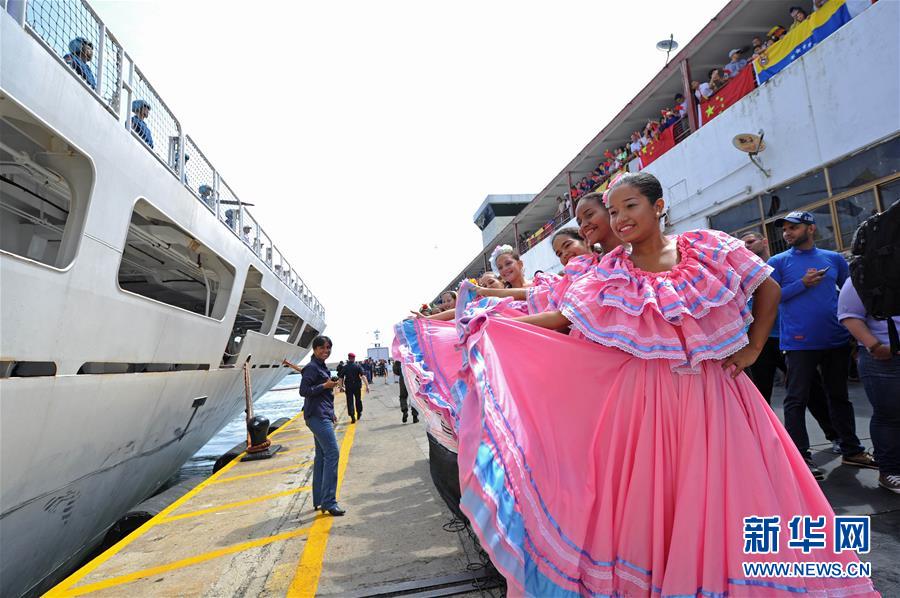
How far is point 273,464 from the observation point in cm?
750

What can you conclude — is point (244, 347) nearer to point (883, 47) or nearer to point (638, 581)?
point (638, 581)

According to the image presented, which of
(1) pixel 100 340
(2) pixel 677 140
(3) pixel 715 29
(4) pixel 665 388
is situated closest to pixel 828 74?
(3) pixel 715 29

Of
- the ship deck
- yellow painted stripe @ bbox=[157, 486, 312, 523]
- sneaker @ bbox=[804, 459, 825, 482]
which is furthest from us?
yellow painted stripe @ bbox=[157, 486, 312, 523]

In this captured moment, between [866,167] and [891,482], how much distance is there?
6021mm

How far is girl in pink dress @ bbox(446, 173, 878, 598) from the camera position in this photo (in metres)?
1.60

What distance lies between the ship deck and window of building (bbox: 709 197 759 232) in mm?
4201

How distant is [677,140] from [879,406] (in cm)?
990

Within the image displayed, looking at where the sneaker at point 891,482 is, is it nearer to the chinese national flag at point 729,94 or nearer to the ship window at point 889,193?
the ship window at point 889,193

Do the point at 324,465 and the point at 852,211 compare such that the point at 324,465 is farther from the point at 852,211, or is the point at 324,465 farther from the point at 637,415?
the point at 852,211

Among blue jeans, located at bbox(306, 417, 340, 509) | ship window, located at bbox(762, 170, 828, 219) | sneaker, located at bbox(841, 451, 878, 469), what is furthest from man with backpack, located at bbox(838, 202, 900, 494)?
ship window, located at bbox(762, 170, 828, 219)

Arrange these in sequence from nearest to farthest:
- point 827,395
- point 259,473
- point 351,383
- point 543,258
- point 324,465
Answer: point 827,395 < point 324,465 < point 259,473 < point 351,383 < point 543,258

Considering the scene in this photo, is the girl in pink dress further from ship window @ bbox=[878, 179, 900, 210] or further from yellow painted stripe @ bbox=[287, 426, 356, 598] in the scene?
ship window @ bbox=[878, 179, 900, 210]

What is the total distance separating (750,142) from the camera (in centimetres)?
840

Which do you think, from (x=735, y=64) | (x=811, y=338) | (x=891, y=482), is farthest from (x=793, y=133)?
(x=891, y=482)
